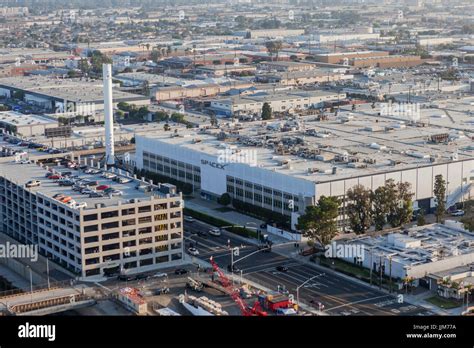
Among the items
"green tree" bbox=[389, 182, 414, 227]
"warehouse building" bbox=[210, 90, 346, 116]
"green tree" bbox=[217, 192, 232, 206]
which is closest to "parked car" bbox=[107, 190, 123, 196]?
"green tree" bbox=[217, 192, 232, 206]

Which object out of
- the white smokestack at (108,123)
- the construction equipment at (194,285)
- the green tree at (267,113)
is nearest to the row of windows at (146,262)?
the construction equipment at (194,285)

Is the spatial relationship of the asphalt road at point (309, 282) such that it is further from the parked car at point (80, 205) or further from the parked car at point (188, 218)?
the parked car at point (80, 205)

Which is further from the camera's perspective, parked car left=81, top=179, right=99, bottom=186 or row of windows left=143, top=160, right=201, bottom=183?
row of windows left=143, top=160, right=201, bottom=183

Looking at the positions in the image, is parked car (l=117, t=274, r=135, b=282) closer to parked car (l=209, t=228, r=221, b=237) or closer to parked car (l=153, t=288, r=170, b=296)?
parked car (l=153, t=288, r=170, b=296)

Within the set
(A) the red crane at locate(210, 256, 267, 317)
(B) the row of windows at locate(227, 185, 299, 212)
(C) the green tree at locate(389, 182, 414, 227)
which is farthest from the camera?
(B) the row of windows at locate(227, 185, 299, 212)

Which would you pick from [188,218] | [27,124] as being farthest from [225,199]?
[27,124]

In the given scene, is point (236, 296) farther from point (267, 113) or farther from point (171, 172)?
point (267, 113)
